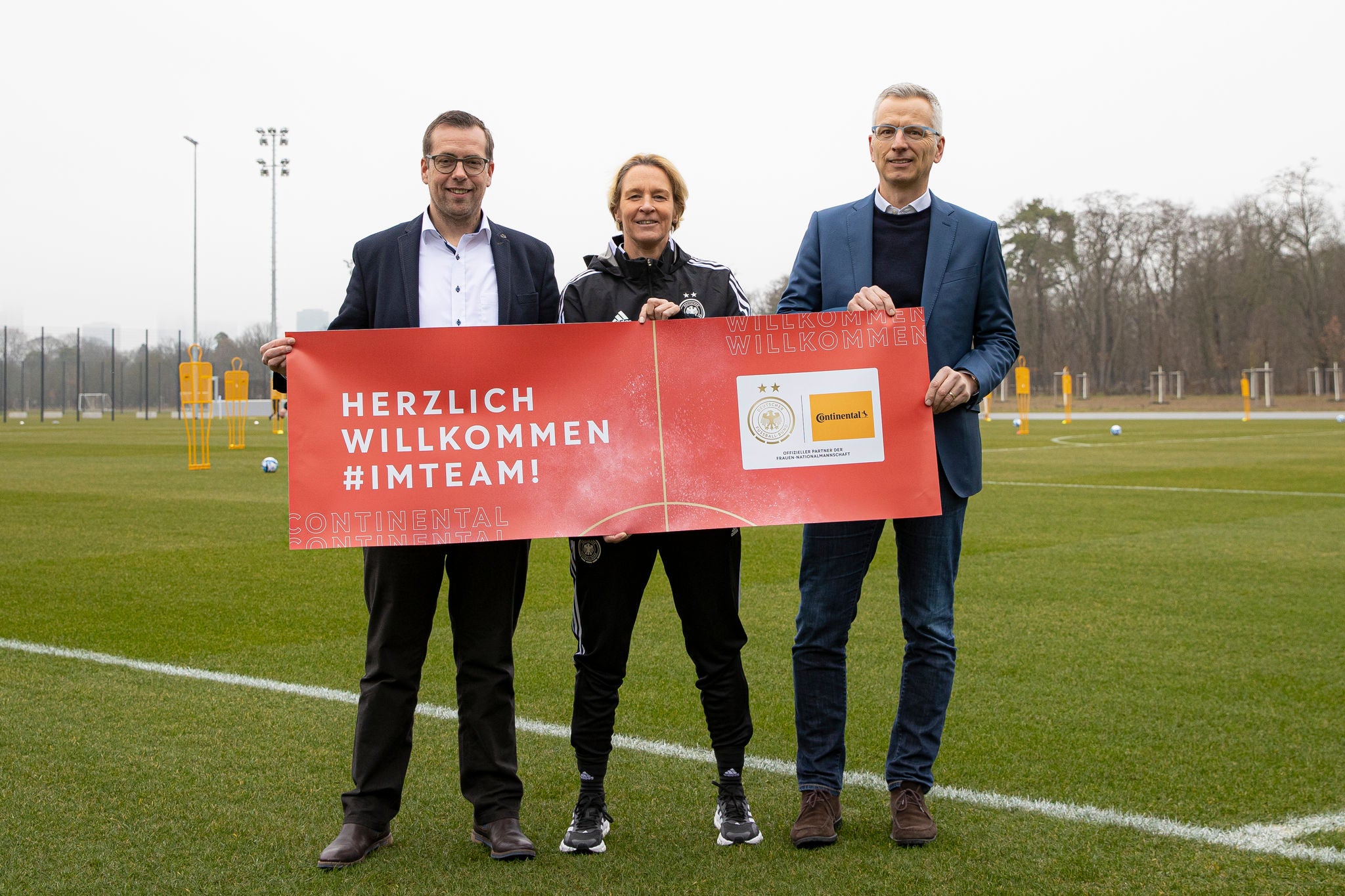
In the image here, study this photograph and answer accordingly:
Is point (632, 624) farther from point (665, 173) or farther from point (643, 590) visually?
point (665, 173)

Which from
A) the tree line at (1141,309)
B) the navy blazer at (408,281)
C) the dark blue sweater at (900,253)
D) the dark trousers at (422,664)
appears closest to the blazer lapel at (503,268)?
the navy blazer at (408,281)

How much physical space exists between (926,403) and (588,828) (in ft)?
5.52

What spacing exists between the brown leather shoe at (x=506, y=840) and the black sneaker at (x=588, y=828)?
0.38ft

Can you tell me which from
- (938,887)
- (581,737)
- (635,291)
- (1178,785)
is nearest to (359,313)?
(635,291)

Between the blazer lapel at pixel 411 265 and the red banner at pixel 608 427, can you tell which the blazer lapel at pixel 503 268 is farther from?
the blazer lapel at pixel 411 265

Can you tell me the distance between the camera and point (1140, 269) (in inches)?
3142

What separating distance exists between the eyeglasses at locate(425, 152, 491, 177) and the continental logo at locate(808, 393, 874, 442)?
1273 mm

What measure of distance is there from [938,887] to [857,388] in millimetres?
1513

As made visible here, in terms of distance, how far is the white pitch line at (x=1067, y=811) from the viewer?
11.0ft

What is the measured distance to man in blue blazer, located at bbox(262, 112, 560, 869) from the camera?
3.49 m

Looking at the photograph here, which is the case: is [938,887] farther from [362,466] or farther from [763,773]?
[362,466]

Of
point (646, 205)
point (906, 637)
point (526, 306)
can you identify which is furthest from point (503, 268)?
point (906, 637)

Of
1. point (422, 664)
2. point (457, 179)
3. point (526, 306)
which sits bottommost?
point (422, 664)

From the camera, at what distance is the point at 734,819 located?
3.51m
